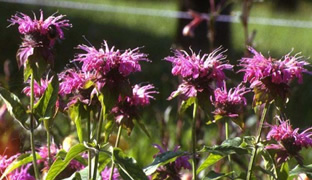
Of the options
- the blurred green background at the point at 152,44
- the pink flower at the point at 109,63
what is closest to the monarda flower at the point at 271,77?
the pink flower at the point at 109,63

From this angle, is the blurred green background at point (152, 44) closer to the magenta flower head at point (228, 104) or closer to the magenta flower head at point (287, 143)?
the magenta flower head at point (228, 104)

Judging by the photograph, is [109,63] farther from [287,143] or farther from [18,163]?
[287,143]

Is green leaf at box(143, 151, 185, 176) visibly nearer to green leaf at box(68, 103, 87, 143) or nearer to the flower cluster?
green leaf at box(68, 103, 87, 143)

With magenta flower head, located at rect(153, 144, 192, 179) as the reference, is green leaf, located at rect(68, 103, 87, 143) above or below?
above

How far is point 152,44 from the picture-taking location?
7586mm

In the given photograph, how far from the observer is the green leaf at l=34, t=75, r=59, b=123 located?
1.44 meters

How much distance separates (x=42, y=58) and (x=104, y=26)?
7040 mm

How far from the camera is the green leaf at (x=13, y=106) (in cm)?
143

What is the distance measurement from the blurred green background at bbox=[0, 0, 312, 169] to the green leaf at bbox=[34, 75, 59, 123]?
23.4 inches

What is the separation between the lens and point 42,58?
4.68 ft

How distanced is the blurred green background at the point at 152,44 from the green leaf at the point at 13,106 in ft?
1.95

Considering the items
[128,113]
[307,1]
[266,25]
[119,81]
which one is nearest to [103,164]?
[128,113]

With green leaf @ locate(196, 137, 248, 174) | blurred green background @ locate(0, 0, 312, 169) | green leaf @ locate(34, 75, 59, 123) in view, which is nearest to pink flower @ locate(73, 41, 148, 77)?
green leaf @ locate(34, 75, 59, 123)

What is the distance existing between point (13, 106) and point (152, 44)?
6.17m
